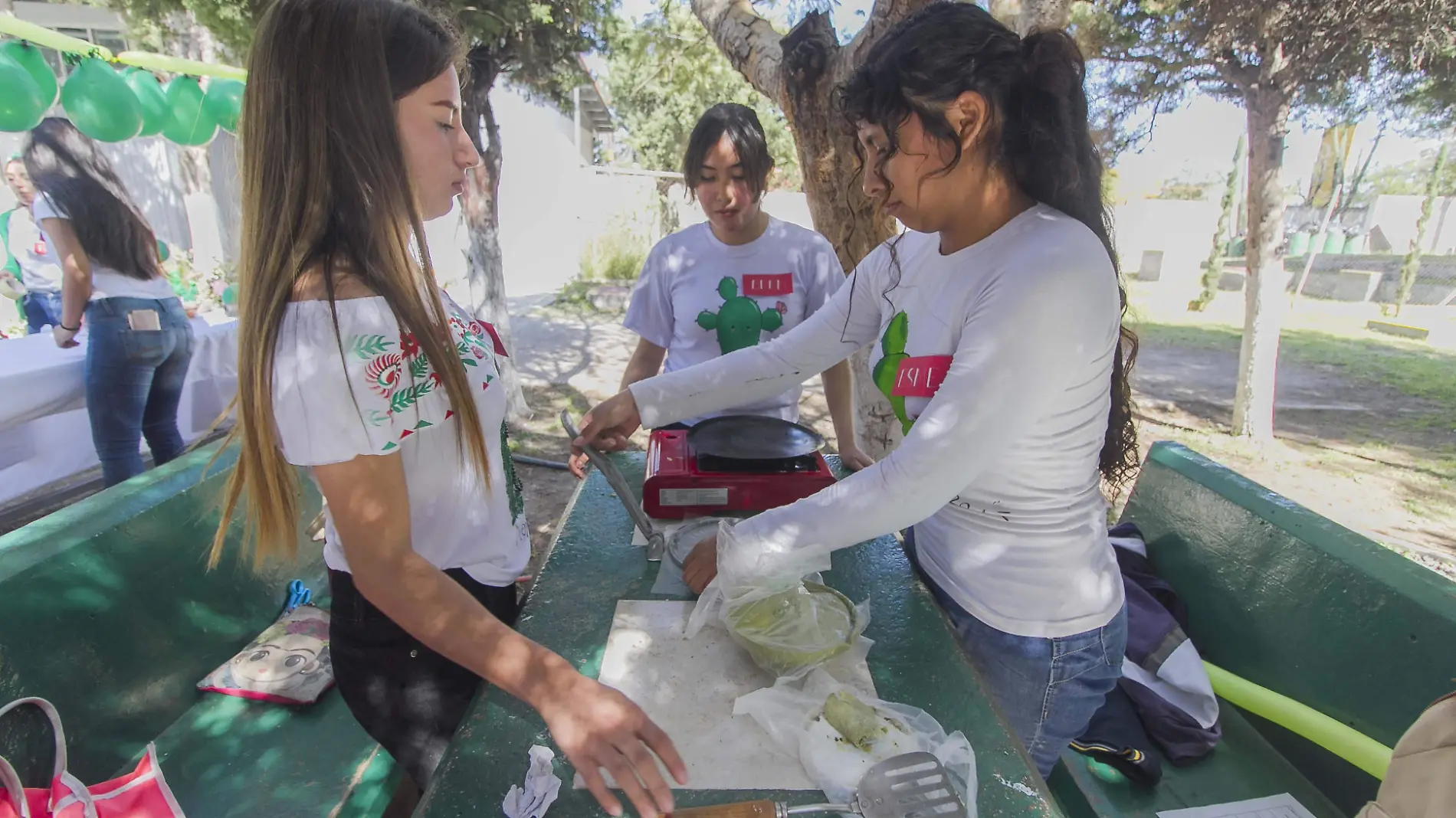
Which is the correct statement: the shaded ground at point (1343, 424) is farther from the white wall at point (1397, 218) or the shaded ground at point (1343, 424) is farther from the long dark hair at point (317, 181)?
the white wall at point (1397, 218)

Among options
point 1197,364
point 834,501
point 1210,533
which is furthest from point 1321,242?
point 834,501

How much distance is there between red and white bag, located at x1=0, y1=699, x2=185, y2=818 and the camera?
1.02m

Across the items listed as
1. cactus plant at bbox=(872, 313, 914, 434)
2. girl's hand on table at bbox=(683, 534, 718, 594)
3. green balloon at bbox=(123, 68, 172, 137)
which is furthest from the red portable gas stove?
green balloon at bbox=(123, 68, 172, 137)

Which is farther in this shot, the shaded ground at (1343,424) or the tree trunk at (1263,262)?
the tree trunk at (1263,262)

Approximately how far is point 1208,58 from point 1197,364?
4.62 meters

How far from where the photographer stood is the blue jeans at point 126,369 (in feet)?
11.9

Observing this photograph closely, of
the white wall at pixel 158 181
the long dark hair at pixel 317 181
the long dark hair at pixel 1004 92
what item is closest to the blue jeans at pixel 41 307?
the long dark hair at pixel 317 181

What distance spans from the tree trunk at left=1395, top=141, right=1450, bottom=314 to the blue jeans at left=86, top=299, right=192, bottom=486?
14.5 m

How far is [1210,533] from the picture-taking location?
7.88 ft

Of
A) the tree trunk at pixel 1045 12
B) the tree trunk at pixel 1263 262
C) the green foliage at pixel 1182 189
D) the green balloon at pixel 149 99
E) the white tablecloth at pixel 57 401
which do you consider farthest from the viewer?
the green foliage at pixel 1182 189

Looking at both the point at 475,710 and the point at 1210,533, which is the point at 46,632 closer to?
the point at 475,710

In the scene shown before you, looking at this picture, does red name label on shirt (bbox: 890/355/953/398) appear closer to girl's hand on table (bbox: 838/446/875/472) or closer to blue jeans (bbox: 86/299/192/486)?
girl's hand on table (bbox: 838/446/875/472)

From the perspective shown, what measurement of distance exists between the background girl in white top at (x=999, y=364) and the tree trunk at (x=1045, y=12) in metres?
2.06

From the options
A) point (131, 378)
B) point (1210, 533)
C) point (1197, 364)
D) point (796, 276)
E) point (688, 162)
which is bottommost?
point (1197, 364)
